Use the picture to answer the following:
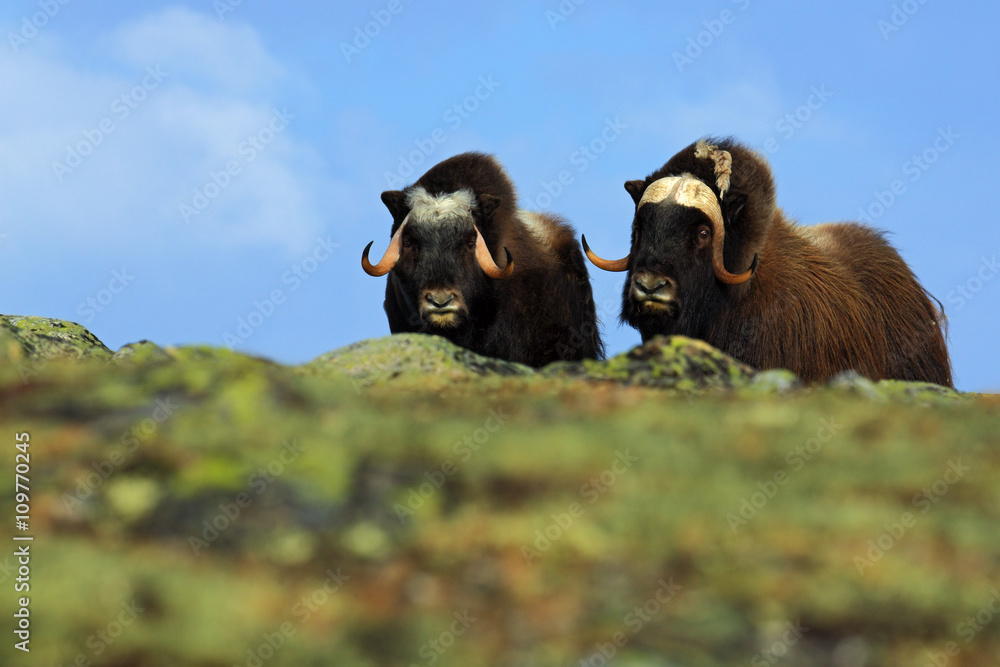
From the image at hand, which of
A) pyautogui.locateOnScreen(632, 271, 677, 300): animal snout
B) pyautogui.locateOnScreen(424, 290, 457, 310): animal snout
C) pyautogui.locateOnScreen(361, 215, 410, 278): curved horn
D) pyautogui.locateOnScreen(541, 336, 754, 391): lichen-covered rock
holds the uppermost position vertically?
pyautogui.locateOnScreen(361, 215, 410, 278): curved horn

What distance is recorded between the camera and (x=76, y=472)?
4707 millimetres

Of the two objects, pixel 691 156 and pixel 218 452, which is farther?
pixel 691 156

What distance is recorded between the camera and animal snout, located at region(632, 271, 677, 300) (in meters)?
9.26

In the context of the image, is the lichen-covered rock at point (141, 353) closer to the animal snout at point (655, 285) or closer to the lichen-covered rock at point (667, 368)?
the lichen-covered rock at point (667, 368)

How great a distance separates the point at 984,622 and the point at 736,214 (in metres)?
5.89

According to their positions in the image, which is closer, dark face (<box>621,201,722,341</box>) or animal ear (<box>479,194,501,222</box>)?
dark face (<box>621,201,722,341</box>)

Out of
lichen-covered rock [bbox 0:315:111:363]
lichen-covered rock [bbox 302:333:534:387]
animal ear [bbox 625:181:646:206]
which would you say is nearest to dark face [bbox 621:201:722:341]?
animal ear [bbox 625:181:646:206]

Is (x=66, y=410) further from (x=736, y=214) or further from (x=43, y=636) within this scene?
(x=736, y=214)

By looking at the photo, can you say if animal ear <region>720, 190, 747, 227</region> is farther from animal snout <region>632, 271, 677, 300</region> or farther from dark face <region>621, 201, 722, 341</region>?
animal snout <region>632, 271, 677, 300</region>

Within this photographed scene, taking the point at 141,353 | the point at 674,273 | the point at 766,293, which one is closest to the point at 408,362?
the point at 141,353

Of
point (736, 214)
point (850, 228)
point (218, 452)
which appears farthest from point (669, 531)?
point (850, 228)

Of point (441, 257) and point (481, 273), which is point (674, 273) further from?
point (441, 257)

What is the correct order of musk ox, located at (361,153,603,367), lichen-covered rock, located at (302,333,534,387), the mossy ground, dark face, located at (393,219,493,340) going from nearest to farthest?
the mossy ground < lichen-covered rock, located at (302,333,534,387) < dark face, located at (393,219,493,340) < musk ox, located at (361,153,603,367)

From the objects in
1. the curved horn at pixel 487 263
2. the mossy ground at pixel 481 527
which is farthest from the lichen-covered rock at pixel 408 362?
the curved horn at pixel 487 263
